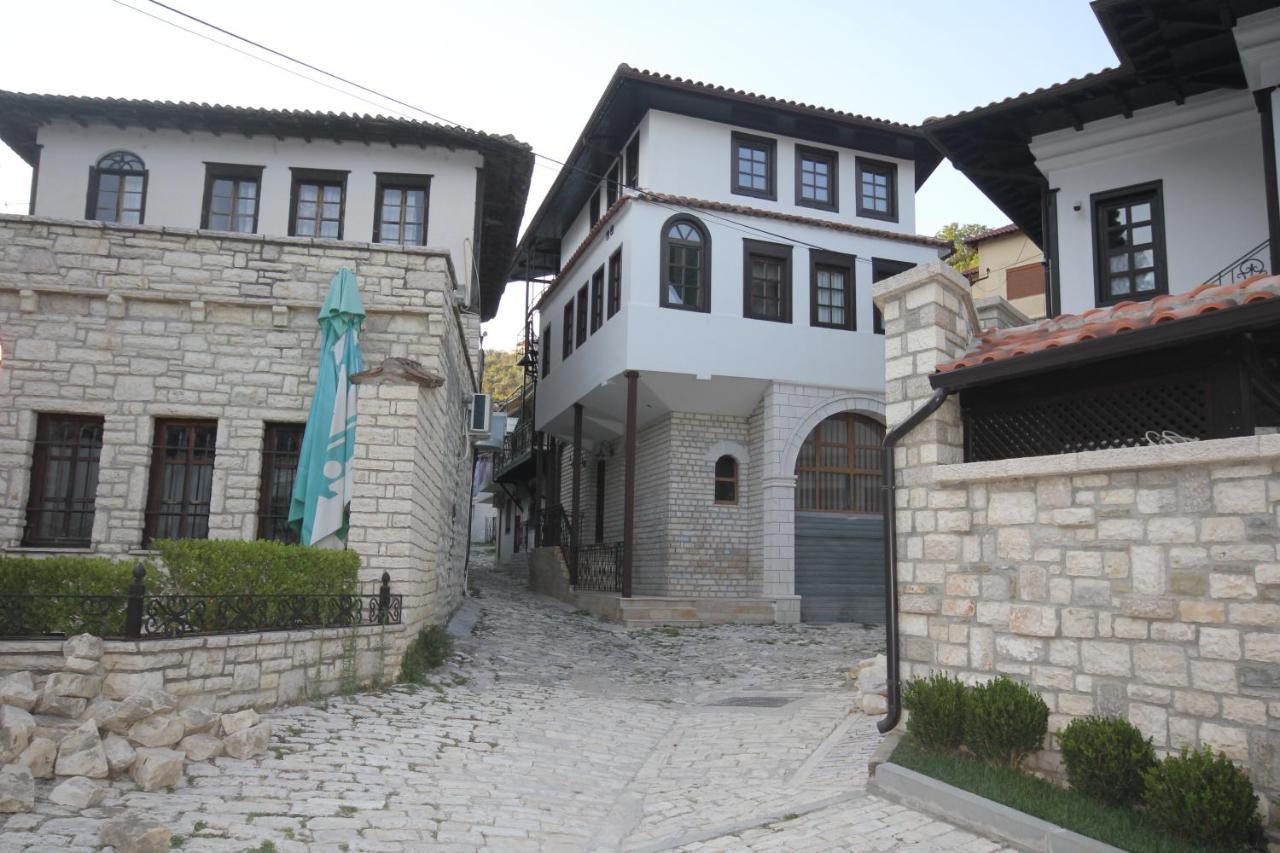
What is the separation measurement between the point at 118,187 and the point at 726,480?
467 inches

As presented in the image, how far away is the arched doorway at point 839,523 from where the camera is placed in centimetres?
1745

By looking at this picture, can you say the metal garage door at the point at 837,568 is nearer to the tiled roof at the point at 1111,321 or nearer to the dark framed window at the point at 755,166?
the dark framed window at the point at 755,166

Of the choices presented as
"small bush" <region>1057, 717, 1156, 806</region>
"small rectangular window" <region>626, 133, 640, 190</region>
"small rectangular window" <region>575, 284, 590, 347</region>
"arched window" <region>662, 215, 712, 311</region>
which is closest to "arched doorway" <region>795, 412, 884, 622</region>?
"arched window" <region>662, 215, 712, 311</region>

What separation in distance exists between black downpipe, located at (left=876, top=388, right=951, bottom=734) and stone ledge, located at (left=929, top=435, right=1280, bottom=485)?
40 centimetres

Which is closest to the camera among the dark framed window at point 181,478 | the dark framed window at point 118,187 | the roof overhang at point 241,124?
the dark framed window at point 181,478

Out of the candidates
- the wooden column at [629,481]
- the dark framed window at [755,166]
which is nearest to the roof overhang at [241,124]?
the wooden column at [629,481]

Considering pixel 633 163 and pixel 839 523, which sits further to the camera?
Answer: pixel 633 163

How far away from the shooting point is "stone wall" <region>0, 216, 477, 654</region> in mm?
9664

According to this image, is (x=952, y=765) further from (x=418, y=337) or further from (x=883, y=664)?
(x=418, y=337)

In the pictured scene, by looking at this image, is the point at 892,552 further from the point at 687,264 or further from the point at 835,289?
the point at 835,289

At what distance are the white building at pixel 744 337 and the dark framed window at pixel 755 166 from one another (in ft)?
0.09

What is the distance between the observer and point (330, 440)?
9.30 m

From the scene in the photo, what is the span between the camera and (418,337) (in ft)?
33.9

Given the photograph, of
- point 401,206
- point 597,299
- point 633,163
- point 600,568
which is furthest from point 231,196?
point 600,568
